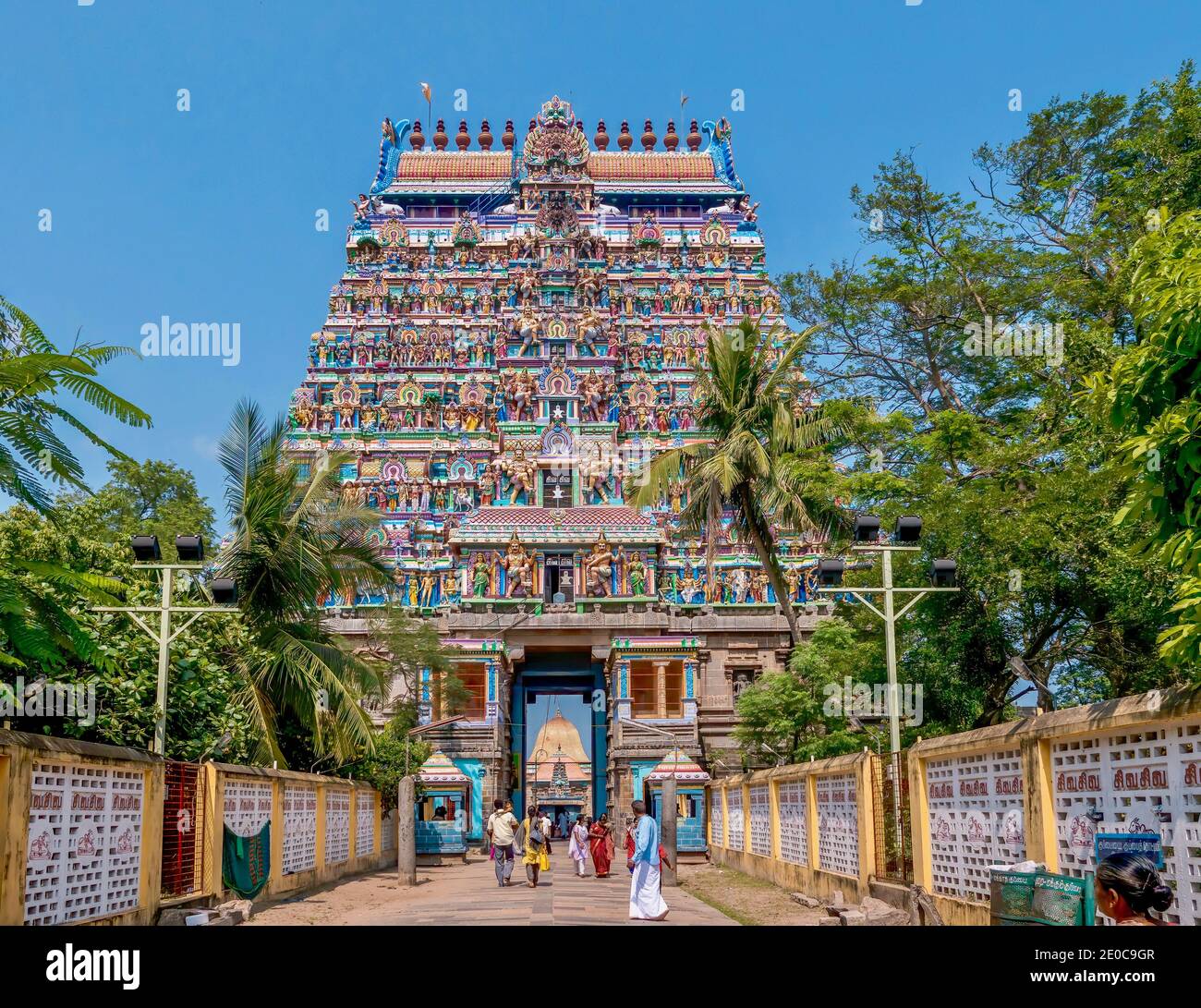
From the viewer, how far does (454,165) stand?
2852 inches

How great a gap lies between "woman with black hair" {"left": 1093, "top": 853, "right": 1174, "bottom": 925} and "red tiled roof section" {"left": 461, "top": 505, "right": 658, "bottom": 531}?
37.8 meters

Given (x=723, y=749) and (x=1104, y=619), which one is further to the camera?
(x=723, y=749)

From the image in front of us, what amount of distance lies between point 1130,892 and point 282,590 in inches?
674

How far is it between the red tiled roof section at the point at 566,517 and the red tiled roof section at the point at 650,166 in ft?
109

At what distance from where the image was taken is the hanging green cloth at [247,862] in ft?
48.1

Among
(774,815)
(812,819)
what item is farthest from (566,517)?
(812,819)

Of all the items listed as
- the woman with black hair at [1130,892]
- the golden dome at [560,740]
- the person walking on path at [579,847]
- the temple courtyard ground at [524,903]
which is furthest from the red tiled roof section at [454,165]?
the woman with black hair at [1130,892]

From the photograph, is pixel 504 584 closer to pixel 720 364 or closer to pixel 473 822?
pixel 473 822

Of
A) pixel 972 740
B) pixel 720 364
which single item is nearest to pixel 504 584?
pixel 720 364

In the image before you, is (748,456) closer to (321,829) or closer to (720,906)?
(720,906)

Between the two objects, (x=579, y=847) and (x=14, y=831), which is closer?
(x=14, y=831)

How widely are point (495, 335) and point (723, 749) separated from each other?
2895 cm

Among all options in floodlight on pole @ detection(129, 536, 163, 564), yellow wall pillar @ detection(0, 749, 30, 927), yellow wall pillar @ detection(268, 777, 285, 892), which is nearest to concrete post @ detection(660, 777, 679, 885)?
yellow wall pillar @ detection(268, 777, 285, 892)

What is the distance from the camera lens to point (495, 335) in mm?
58969
